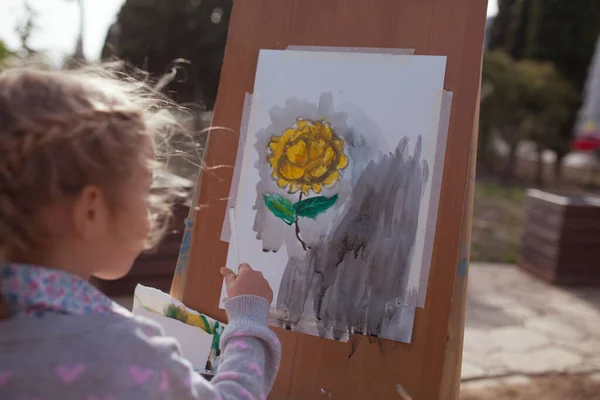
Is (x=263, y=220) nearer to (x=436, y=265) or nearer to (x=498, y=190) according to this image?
(x=436, y=265)

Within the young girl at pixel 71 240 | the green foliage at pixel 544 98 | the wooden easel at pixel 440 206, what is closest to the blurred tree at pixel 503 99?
the green foliage at pixel 544 98

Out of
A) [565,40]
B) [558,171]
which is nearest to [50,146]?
[565,40]

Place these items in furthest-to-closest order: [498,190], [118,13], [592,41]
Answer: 1. [592,41]
2. [498,190]
3. [118,13]

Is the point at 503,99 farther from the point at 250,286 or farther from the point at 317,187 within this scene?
the point at 250,286

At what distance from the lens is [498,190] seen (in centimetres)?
816

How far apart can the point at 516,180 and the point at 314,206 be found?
9.00 metres

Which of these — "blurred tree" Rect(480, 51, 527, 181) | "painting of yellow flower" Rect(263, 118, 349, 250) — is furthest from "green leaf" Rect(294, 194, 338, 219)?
"blurred tree" Rect(480, 51, 527, 181)

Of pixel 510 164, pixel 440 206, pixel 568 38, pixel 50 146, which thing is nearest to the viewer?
pixel 50 146

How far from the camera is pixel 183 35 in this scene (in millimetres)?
6910

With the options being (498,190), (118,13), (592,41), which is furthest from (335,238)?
(592,41)

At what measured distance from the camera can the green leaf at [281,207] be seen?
1257mm

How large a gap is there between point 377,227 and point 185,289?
46cm

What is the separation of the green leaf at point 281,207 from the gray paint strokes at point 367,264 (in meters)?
0.09

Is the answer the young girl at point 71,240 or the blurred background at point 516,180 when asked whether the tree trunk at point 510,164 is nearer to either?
the blurred background at point 516,180
